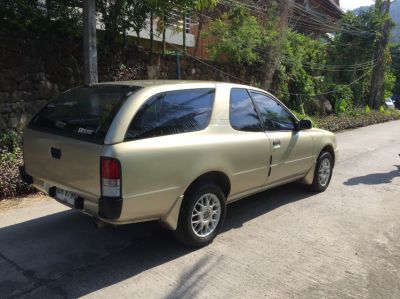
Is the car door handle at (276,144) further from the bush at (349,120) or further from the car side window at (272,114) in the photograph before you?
the bush at (349,120)

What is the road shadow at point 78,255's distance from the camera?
3486 mm

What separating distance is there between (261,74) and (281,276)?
451 inches

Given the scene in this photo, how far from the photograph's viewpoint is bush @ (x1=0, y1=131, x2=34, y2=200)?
5680 mm

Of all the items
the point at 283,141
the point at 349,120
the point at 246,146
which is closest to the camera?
the point at 246,146

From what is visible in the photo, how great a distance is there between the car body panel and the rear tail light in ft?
0.14

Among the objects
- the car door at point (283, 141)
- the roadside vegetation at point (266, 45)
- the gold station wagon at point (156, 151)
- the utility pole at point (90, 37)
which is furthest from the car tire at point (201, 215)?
the utility pole at point (90, 37)

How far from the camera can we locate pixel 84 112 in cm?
393

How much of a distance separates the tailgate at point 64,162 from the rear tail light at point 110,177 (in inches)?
2.4

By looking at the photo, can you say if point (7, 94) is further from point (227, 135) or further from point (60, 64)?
point (227, 135)

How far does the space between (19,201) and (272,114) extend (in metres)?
3.62

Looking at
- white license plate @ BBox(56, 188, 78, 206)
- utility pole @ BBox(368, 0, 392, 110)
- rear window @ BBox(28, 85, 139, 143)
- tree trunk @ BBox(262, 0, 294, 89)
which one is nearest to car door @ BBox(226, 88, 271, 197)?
rear window @ BBox(28, 85, 139, 143)

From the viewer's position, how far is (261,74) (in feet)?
47.5

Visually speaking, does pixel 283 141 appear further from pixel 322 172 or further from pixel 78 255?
pixel 78 255

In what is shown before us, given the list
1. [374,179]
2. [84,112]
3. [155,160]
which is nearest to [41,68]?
[84,112]
